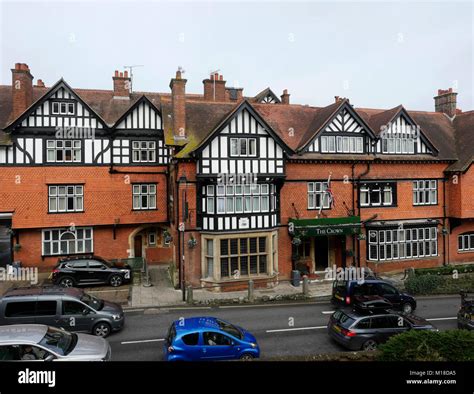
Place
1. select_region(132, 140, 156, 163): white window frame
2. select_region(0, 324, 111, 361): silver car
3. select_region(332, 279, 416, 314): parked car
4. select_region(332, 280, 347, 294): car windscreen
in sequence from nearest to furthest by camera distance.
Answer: select_region(0, 324, 111, 361): silver car → select_region(332, 279, 416, 314): parked car → select_region(332, 280, 347, 294): car windscreen → select_region(132, 140, 156, 163): white window frame

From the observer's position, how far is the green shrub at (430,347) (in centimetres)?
671

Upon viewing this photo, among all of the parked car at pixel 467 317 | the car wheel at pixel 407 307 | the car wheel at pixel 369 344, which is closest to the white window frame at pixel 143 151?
the car wheel at pixel 407 307

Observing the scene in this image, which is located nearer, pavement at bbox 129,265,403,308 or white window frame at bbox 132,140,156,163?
pavement at bbox 129,265,403,308

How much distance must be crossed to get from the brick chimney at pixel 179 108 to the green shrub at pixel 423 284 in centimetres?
1451

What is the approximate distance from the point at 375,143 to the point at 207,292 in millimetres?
13949

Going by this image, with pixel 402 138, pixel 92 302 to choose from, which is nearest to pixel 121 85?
pixel 92 302

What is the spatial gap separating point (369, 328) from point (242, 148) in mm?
11338

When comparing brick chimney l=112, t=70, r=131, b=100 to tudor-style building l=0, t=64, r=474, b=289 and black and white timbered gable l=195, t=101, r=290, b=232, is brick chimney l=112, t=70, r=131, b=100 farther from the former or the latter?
black and white timbered gable l=195, t=101, r=290, b=232

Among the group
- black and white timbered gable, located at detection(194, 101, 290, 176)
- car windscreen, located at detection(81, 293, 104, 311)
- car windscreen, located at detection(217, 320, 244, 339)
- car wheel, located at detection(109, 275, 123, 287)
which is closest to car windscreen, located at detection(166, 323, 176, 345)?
car windscreen, located at detection(217, 320, 244, 339)

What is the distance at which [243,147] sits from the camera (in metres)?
20.0

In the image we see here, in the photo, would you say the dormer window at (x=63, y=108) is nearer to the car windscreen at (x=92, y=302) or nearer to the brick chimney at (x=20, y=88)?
the brick chimney at (x=20, y=88)

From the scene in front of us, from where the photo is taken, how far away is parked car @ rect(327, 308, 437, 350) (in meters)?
11.6

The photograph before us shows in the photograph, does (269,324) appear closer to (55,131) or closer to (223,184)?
(223,184)

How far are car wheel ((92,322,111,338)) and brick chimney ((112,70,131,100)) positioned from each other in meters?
17.7
